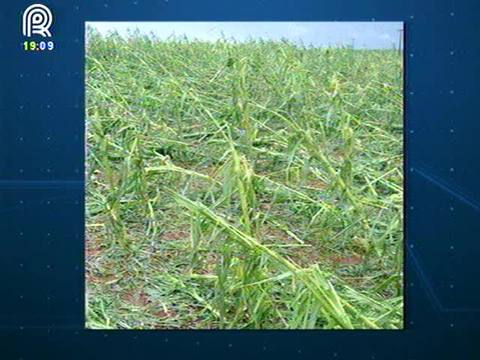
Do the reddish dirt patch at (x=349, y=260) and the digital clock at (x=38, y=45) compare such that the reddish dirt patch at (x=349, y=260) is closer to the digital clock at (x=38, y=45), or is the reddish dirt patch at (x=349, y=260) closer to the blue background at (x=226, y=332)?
the blue background at (x=226, y=332)

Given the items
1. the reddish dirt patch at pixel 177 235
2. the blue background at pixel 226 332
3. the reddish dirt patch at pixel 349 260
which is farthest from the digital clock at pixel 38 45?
the reddish dirt patch at pixel 349 260

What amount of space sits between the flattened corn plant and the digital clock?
0.45 feet

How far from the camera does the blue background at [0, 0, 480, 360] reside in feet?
10.9

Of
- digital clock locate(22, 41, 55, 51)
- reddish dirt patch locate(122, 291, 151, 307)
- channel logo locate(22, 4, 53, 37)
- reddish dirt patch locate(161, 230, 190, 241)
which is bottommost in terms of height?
reddish dirt patch locate(122, 291, 151, 307)

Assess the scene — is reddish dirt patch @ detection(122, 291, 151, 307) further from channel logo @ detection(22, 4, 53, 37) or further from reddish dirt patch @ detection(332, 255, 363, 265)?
channel logo @ detection(22, 4, 53, 37)

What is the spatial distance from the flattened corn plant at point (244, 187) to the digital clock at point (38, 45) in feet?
0.45

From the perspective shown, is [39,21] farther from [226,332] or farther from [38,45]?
[226,332]

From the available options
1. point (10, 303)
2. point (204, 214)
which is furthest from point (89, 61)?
point (10, 303)

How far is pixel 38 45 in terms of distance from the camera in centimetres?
335

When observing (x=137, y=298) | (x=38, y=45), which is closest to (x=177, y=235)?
(x=137, y=298)

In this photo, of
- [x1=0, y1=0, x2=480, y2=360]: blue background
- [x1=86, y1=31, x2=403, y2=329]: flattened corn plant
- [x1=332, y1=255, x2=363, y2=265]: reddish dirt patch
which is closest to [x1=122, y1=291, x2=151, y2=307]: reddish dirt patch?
[x1=86, y1=31, x2=403, y2=329]: flattened corn plant

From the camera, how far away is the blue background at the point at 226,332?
3.31 m

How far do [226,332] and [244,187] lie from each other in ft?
1.60

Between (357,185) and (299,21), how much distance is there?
1.91 ft
